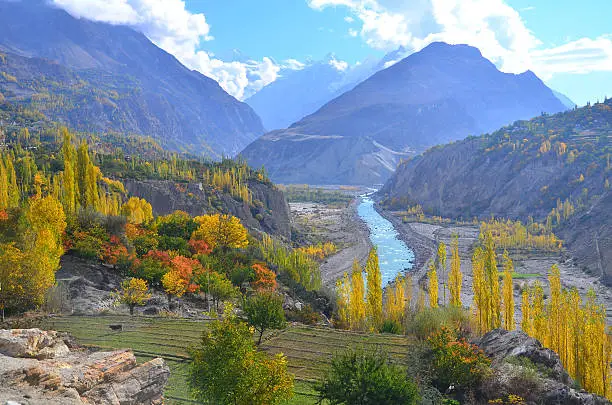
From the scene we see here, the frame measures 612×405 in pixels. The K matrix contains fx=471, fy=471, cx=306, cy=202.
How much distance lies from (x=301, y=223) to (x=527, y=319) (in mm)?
104754

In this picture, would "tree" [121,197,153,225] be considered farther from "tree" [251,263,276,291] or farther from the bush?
the bush

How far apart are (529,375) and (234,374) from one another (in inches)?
561

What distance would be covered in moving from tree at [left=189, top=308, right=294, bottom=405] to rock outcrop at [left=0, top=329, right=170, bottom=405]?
1934mm

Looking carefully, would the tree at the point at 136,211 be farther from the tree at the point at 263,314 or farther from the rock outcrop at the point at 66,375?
the rock outcrop at the point at 66,375

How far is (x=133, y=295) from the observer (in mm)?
38312

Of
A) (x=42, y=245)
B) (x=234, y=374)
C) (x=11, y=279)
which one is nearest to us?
(x=234, y=374)

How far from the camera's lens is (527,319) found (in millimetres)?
41281

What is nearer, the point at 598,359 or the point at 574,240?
the point at 598,359

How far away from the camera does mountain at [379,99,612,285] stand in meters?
106

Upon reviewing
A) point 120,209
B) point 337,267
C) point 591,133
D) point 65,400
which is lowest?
point 337,267

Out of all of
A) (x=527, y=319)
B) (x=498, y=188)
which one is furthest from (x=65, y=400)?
(x=498, y=188)

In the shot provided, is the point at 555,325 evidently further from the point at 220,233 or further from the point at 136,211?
the point at 136,211

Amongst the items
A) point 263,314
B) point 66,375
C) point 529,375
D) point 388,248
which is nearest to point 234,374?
point 66,375

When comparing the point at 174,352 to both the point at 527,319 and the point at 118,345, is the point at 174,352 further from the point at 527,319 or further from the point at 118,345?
the point at 527,319
